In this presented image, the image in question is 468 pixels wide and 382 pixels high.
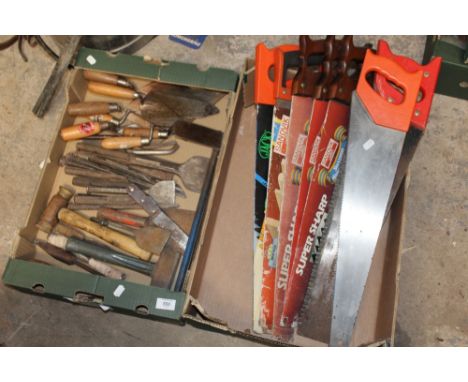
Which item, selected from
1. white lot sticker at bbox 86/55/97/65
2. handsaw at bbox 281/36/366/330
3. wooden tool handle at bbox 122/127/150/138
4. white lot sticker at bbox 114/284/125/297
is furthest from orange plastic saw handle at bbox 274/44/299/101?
white lot sticker at bbox 114/284/125/297

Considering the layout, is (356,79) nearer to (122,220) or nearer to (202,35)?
(202,35)

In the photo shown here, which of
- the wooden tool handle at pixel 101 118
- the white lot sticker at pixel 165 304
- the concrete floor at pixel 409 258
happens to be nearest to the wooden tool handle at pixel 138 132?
the wooden tool handle at pixel 101 118

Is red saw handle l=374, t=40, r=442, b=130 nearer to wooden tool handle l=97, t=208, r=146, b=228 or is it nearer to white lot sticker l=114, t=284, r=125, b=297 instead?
wooden tool handle l=97, t=208, r=146, b=228

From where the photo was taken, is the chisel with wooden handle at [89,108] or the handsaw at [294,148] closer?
the handsaw at [294,148]

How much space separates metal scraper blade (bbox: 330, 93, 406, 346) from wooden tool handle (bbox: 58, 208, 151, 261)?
0.85m

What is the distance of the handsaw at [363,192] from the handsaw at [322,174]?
8 centimetres

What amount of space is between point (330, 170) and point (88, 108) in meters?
1.17

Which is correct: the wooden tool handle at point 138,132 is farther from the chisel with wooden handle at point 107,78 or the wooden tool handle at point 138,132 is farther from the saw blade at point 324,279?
the saw blade at point 324,279

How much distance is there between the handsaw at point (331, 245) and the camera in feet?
6.04

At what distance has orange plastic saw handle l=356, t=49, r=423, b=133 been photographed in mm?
1779

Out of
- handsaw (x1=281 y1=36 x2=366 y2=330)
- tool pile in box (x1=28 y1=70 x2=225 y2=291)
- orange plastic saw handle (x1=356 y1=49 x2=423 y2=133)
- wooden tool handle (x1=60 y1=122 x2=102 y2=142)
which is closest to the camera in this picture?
orange plastic saw handle (x1=356 y1=49 x2=423 y2=133)

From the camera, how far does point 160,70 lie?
2199 mm

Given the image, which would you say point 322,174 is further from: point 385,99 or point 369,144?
point 385,99

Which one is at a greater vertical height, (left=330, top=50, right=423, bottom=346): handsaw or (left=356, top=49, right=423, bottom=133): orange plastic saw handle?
(left=356, top=49, right=423, bottom=133): orange plastic saw handle
